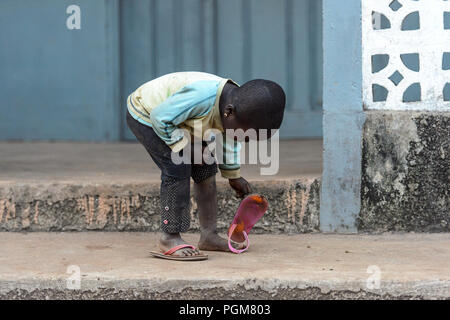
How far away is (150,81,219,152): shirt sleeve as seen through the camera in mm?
3184

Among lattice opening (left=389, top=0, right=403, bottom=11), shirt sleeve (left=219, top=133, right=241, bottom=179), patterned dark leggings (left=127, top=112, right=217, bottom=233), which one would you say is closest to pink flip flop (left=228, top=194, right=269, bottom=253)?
shirt sleeve (left=219, top=133, right=241, bottom=179)

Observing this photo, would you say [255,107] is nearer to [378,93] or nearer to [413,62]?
[378,93]

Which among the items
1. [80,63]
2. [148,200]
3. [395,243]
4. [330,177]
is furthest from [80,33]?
[395,243]

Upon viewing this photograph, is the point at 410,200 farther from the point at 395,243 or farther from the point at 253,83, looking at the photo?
the point at 253,83

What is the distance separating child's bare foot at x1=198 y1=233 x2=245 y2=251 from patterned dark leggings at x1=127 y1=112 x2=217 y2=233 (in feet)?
0.63

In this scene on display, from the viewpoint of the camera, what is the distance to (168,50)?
582cm

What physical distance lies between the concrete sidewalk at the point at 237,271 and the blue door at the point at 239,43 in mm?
2233

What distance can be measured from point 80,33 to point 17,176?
6.15 feet

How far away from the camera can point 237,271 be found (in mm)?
3086

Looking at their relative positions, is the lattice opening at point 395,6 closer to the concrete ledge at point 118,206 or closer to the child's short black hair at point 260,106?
the concrete ledge at point 118,206

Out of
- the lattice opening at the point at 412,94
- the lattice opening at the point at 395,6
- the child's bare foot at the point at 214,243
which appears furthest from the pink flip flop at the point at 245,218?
the lattice opening at the point at 395,6

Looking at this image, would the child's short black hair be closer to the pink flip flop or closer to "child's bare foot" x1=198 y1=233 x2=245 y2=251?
the pink flip flop

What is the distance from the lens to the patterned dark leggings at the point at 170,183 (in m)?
3.33
